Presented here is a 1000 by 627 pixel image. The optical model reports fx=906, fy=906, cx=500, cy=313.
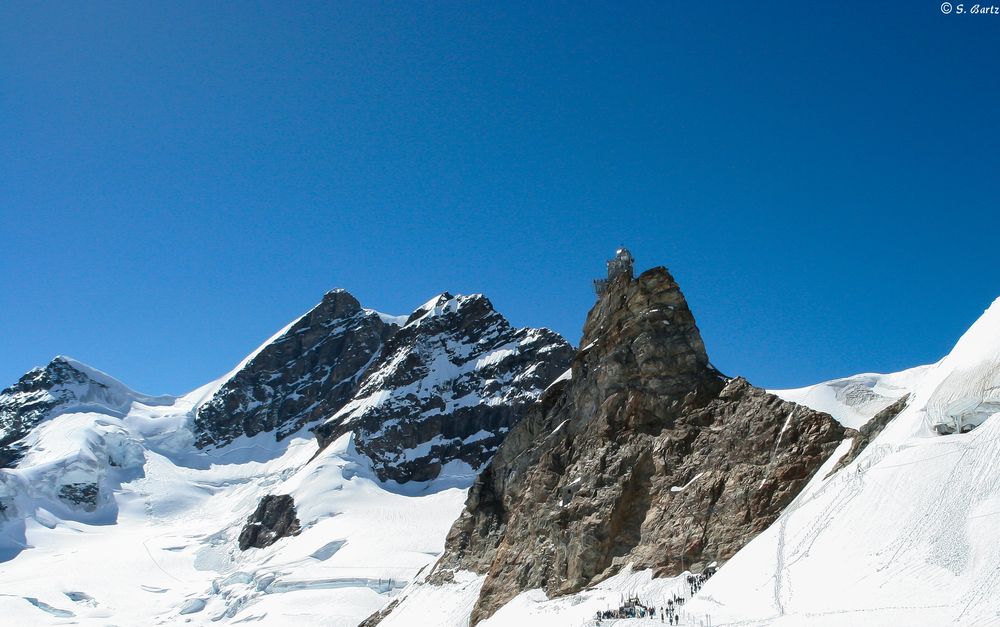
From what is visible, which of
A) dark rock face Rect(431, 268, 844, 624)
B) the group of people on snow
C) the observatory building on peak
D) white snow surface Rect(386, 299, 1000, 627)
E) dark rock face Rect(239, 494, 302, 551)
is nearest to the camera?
white snow surface Rect(386, 299, 1000, 627)

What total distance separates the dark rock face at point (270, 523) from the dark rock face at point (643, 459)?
105 metres

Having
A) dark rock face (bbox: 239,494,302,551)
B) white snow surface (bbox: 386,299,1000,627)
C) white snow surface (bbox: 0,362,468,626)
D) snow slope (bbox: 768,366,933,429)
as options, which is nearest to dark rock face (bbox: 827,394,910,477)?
white snow surface (bbox: 386,299,1000,627)

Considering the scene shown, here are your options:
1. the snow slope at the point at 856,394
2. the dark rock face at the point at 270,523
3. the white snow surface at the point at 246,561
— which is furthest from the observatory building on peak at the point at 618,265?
the dark rock face at the point at 270,523

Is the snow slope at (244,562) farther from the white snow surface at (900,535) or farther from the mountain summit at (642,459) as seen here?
the white snow surface at (900,535)

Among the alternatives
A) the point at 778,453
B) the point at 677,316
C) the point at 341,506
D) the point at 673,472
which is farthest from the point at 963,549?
the point at 341,506

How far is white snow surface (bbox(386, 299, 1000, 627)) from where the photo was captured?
28.5 metres

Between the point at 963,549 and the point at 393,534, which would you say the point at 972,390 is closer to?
the point at 963,549

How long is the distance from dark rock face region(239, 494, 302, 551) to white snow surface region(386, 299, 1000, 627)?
450 ft

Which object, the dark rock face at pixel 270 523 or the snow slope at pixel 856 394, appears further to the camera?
the dark rock face at pixel 270 523

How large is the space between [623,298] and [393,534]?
101 m

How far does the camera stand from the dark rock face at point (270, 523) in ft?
563

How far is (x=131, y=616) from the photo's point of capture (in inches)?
5709

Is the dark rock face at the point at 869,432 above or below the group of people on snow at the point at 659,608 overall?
above

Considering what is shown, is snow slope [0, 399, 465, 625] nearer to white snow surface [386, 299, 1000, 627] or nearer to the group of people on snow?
the group of people on snow
